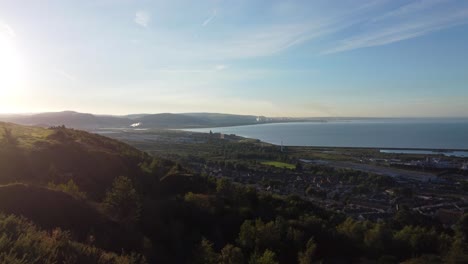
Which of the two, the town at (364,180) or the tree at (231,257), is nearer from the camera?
the tree at (231,257)

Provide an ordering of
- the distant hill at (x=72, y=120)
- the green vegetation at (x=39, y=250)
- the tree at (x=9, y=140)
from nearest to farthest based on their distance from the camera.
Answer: the green vegetation at (x=39, y=250) < the tree at (x=9, y=140) < the distant hill at (x=72, y=120)

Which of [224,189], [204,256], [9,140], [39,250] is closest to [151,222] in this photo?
[204,256]

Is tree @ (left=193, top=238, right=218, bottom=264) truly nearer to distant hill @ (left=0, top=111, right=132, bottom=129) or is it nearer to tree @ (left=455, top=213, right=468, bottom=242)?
tree @ (left=455, top=213, right=468, bottom=242)

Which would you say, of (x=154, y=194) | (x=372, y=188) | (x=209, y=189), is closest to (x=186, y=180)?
(x=209, y=189)

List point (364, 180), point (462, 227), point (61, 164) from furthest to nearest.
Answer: point (364, 180) → point (462, 227) → point (61, 164)

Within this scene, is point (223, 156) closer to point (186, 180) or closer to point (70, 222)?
point (186, 180)

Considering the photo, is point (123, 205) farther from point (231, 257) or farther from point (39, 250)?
point (39, 250)

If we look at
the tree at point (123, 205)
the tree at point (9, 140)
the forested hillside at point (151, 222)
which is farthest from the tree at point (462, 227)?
the tree at point (9, 140)

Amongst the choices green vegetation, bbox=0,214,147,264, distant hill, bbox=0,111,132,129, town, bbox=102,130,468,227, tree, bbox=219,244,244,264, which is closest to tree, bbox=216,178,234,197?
tree, bbox=219,244,244,264

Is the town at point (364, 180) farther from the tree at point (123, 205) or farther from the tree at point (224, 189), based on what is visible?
the tree at point (123, 205)

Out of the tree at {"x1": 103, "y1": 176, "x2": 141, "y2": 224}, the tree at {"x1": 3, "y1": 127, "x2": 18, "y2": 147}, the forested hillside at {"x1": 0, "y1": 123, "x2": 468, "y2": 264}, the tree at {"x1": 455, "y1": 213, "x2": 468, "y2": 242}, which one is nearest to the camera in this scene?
the forested hillside at {"x1": 0, "y1": 123, "x2": 468, "y2": 264}
